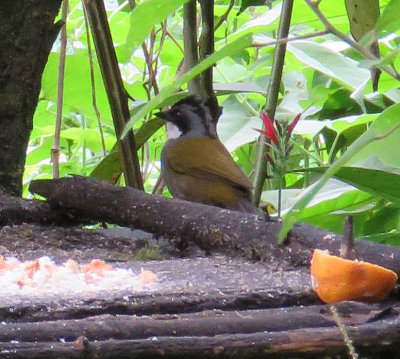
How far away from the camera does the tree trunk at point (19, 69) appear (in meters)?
1.95

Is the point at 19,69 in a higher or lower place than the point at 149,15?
higher

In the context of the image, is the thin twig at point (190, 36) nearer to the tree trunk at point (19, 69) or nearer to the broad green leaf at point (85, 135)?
the tree trunk at point (19, 69)

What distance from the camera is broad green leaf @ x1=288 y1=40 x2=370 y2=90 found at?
2.07m

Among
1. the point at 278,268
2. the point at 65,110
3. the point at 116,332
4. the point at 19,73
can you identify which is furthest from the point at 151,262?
the point at 65,110

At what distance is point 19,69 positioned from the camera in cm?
198

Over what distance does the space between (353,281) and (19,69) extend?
121 centimetres

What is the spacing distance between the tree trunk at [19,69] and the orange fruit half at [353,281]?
45.5 inches

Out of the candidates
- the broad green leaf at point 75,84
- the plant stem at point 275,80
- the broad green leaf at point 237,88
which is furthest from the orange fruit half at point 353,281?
the broad green leaf at point 75,84

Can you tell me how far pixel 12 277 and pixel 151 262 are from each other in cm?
30

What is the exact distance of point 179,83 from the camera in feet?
2.73

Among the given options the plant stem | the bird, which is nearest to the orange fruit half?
the plant stem

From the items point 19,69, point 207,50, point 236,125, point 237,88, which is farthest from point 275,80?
point 19,69

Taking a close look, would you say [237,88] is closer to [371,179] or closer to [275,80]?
[275,80]

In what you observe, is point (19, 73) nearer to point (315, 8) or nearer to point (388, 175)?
point (388, 175)
